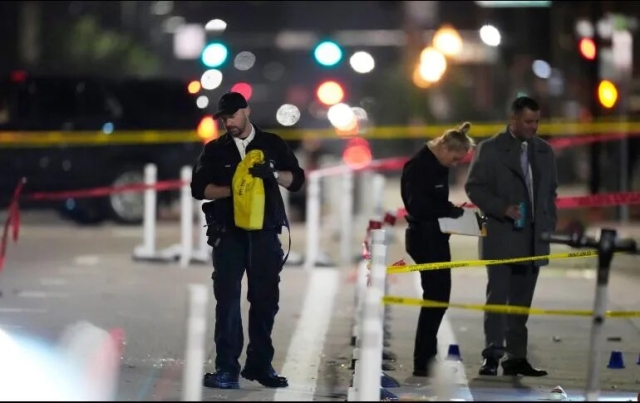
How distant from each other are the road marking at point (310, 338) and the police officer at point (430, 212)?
76cm

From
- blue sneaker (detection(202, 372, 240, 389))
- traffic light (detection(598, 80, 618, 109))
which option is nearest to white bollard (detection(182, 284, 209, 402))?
blue sneaker (detection(202, 372, 240, 389))

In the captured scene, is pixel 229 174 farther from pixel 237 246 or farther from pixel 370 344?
pixel 370 344

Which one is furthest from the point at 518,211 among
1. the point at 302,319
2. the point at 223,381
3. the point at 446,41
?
the point at 446,41

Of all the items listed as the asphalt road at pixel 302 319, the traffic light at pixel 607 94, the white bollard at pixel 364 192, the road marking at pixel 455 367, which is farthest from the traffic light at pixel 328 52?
the road marking at pixel 455 367

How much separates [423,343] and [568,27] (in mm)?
19663

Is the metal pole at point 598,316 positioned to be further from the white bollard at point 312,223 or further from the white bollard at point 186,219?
the white bollard at point 186,219

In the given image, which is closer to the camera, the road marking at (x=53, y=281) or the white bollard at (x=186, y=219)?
the road marking at (x=53, y=281)

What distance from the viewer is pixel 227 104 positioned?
27.8ft

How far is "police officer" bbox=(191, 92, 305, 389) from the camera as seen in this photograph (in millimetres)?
8531

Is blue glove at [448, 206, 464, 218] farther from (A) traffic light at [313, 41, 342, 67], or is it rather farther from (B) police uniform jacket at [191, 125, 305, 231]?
(A) traffic light at [313, 41, 342, 67]

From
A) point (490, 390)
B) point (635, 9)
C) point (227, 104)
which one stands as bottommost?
point (490, 390)

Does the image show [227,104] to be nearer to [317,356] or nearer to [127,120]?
[317,356]

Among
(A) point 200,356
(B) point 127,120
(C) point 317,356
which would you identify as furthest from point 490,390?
(B) point 127,120

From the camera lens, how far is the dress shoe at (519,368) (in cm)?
963
